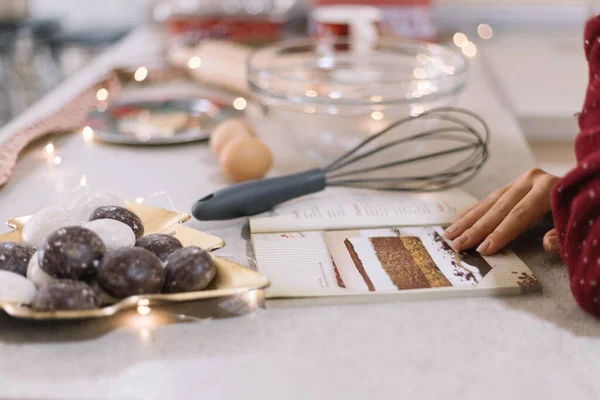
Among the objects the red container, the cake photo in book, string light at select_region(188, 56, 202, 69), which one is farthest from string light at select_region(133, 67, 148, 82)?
the cake photo in book

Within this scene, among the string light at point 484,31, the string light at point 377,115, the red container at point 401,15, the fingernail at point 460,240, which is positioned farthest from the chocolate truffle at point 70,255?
the string light at point 484,31

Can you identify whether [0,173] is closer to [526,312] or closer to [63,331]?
[63,331]

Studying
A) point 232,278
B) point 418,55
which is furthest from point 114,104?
point 232,278

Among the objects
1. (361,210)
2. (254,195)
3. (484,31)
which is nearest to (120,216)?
(254,195)

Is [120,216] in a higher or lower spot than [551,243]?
higher

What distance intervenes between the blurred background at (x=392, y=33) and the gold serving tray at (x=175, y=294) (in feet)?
1.99

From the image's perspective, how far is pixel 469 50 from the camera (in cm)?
157

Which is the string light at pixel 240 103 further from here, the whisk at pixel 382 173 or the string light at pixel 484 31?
the string light at pixel 484 31

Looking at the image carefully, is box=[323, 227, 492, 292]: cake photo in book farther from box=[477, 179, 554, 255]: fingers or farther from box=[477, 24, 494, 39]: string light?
box=[477, 24, 494, 39]: string light

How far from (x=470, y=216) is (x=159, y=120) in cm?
55

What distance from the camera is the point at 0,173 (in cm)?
81

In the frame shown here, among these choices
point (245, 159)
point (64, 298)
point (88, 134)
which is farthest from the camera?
point (88, 134)

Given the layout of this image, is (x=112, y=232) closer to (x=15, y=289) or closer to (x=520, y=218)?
A: (x=15, y=289)

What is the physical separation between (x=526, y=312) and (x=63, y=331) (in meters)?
0.35
